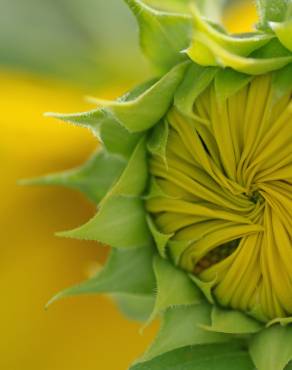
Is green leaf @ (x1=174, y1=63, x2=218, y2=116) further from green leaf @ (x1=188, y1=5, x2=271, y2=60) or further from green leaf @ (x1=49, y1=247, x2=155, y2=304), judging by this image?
green leaf @ (x1=49, y1=247, x2=155, y2=304)

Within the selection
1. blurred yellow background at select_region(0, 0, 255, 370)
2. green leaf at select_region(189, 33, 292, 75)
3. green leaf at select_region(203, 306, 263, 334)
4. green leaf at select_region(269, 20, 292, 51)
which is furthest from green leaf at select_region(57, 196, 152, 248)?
blurred yellow background at select_region(0, 0, 255, 370)

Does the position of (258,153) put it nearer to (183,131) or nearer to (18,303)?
(183,131)

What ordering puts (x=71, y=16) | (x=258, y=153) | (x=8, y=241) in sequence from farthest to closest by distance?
1. (x=71, y=16)
2. (x=8, y=241)
3. (x=258, y=153)

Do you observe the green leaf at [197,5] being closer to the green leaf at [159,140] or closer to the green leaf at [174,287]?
the green leaf at [159,140]

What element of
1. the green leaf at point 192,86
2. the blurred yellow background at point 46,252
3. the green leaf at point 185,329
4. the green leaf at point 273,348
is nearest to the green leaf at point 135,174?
the green leaf at point 192,86

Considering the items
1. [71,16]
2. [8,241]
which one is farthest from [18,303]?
[71,16]

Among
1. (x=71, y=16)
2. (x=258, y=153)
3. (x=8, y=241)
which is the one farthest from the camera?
(x=71, y=16)
